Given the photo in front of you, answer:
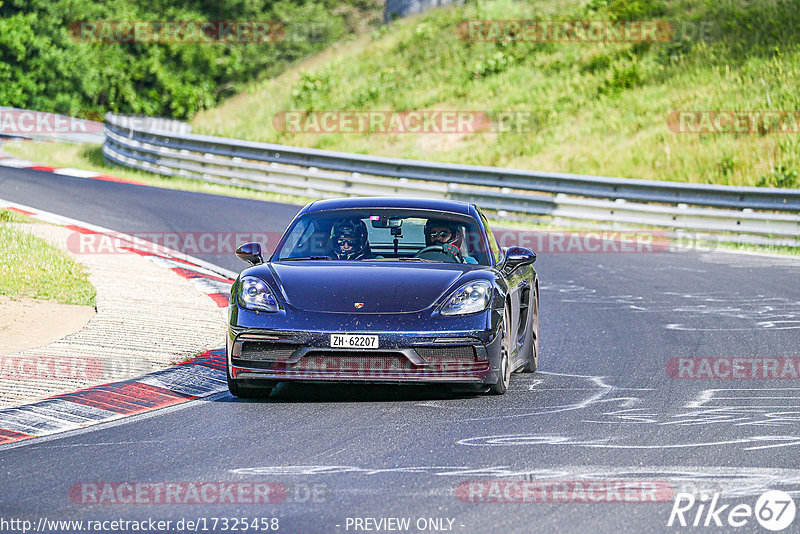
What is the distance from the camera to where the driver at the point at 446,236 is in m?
8.86

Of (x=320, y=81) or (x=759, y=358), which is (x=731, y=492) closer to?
(x=759, y=358)

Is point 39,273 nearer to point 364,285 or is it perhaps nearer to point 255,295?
point 255,295

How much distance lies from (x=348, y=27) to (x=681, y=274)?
50761 mm

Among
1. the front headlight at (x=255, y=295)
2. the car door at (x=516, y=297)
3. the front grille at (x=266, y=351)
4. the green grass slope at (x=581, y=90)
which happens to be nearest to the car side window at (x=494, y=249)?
the car door at (x=516, y=297)

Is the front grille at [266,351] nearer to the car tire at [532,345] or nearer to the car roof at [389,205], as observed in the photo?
the car roof at [389,205]

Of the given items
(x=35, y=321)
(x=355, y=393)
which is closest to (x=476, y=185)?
(x=35, y=321)

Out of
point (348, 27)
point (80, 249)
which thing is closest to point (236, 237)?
point (80, 249)

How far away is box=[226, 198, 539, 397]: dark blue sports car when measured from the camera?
298 inches

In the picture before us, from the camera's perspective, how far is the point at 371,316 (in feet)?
25.0

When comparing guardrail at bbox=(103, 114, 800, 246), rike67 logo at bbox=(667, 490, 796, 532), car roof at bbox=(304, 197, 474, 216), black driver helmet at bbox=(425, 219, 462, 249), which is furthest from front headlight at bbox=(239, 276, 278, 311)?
guardrail at bbox=(103, 114, 800, 246)

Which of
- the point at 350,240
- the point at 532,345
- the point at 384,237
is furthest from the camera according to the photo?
the point at 532,345

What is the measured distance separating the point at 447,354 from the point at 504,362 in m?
0.63

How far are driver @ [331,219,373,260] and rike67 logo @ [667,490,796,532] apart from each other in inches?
151

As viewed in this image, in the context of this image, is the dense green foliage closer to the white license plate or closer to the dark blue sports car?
the dark blue sports car
